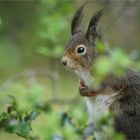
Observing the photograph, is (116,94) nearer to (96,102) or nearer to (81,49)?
(96,102)

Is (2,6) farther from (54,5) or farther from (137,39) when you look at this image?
(54,5)

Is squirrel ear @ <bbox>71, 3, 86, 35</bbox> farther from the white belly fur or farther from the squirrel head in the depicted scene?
the white belly fur

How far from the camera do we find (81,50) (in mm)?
4258

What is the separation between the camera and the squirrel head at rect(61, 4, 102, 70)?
13.6 ft

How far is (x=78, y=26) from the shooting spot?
4465mm

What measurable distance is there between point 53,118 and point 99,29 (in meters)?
1.71

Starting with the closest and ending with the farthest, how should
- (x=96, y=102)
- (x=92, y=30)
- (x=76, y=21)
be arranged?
(x=96, y=102)
(x=92, y=30)
(x=76, y=21)

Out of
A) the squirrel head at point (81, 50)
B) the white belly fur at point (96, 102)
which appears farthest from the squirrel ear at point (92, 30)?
the white belly fur at point (96, 102)

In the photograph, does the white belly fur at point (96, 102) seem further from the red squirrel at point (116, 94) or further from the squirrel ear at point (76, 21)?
the squirrel ear at point (76, 21)

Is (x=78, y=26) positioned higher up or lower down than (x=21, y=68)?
lower down

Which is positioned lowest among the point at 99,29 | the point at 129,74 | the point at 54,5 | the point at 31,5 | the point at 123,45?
the point at 129,74

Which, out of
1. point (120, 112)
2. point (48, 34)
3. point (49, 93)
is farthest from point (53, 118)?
point (49, 93)

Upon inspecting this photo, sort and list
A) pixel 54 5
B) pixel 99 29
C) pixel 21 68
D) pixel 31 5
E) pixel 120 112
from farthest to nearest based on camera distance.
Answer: pixel 31 5 → pixel 21 68 → pixel 54 5 → pixel 99 29 → pixel 120 112

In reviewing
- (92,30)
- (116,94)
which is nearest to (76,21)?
(92,30)
